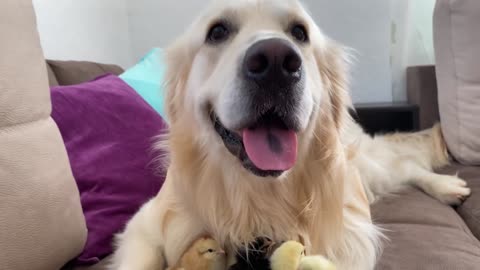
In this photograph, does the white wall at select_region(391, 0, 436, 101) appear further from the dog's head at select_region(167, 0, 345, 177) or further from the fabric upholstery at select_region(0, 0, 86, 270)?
the fabric upholstery at select_region(0, 0, 86, 270)

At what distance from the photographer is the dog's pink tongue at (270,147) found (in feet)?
3.22

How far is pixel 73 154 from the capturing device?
136 cm

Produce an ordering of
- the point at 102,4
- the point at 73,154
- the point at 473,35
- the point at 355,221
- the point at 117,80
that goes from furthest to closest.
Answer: the point at 102,4
the point at 473,35
the point at 117,80
the point at 73,154
the point at 355,221

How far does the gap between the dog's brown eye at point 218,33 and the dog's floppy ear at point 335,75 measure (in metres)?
0.27

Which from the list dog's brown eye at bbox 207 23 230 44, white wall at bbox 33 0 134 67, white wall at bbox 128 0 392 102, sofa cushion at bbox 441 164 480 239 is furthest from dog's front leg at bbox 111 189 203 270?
white wall at bbox 128 0 392 102

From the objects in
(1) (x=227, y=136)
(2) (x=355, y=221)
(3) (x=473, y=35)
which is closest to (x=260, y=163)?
(1) (x=227, y=136)

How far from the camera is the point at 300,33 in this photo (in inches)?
47.8

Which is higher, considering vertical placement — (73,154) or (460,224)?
(73,154)

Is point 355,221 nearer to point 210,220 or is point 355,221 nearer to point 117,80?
point 210,220

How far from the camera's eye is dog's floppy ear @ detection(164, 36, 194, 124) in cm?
130

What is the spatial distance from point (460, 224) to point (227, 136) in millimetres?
806

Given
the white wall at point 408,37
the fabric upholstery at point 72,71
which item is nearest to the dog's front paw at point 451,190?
the white wall at point 408,37

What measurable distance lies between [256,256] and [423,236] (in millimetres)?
485

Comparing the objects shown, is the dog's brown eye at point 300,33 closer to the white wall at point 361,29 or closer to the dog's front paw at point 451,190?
the dog's front paw at point 451,190
